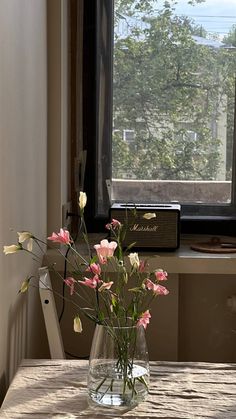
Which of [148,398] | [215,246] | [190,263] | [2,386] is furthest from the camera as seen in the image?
[215,246]

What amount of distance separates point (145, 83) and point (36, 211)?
0.77 meters

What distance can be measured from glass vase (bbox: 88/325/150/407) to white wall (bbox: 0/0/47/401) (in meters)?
0.27

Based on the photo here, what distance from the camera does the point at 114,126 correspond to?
2588 millimetres

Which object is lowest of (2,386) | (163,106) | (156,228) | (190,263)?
(2,386)

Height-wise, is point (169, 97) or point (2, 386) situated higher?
point (169, 97)

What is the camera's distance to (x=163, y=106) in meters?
2.57

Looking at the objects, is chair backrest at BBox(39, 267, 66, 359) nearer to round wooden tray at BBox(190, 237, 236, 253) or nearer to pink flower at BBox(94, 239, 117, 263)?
pink flower at BBox(94, 239, 117, 263)

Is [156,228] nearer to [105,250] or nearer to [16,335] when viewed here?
[16,335]

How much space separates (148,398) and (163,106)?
132 cm

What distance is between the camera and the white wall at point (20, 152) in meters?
1.59

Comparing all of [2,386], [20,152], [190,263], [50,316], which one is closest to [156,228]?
[190,263]

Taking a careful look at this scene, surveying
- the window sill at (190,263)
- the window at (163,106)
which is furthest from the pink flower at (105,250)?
the window at (163,106)

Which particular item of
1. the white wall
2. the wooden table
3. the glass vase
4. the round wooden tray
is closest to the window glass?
the round wooden tray

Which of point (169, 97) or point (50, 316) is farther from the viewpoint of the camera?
point (169, 97)
